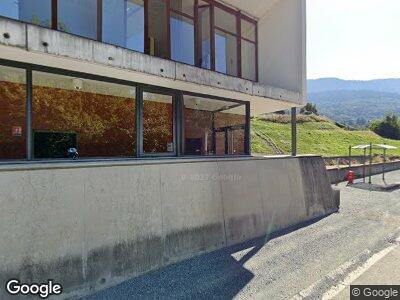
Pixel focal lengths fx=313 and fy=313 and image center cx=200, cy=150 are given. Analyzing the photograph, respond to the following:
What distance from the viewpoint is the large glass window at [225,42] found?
40.0 feet

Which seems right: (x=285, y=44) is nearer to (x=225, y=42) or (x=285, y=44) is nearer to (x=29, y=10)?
(x=225, y=42)

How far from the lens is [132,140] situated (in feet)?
32.2

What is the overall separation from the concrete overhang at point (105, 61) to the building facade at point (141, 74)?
1.0 inches

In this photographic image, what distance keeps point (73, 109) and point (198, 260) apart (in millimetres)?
5796

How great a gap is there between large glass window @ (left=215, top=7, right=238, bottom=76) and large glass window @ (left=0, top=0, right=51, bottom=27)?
20.4 feet

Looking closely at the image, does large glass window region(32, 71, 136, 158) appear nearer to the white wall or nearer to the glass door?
the glass door

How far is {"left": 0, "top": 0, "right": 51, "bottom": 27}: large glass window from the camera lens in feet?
22.6

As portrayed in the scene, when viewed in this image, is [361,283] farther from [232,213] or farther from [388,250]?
[232,213]

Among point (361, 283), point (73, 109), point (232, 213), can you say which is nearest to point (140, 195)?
point (232, 213)

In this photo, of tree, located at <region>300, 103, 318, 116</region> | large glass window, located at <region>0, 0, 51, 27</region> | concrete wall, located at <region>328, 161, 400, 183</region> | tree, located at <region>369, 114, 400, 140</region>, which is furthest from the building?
tree, located at <region>369, 114, 400, 140</region>

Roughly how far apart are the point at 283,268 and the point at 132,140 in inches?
223

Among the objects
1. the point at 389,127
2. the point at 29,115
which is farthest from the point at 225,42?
the point at 389,127

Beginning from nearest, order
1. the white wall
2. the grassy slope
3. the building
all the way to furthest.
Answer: the building, the white wall, the grassy slope

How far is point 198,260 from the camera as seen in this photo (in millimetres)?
8094
